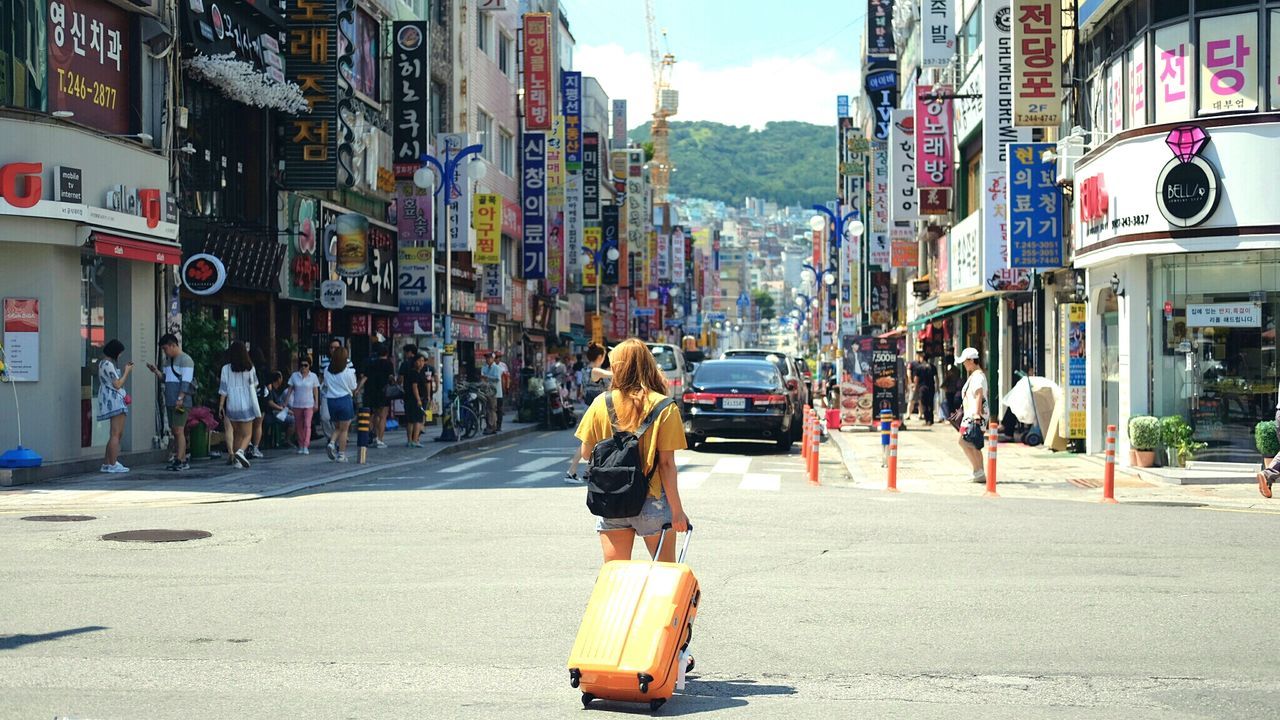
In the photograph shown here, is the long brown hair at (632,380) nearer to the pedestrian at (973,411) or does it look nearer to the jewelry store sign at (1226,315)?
the pedestrian at (973,411)

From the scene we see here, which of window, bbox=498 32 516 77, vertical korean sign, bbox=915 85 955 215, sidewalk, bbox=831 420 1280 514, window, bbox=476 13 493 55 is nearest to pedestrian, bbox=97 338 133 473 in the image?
sidewalk, bbox=831 420 1280 514

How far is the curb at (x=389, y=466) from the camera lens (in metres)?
17.7

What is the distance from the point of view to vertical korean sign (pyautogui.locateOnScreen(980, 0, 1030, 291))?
2778cm

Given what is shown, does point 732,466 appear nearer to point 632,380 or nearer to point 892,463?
point 892,463

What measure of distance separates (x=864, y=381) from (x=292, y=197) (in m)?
14.7

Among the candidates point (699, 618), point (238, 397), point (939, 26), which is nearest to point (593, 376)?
point (699, 618)

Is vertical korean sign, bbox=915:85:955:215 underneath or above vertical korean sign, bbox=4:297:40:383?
above

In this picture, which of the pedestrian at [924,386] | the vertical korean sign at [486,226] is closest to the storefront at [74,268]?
the pedestrian at [924,386]

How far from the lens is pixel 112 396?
20.1 m

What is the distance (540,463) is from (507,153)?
3571cm

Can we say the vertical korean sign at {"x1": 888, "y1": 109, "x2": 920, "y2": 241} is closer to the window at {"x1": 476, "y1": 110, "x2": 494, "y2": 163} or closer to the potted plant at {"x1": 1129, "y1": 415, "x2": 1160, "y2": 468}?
the window at {"x1": 476, "y1": 110, "x2": 494, "y2": 163}

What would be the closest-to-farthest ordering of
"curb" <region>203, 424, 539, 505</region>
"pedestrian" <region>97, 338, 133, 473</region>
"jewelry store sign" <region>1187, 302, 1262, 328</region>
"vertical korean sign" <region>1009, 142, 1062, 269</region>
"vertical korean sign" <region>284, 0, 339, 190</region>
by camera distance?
1. "curb" <region>203, 424, 539, 505</region>
2. "pedestrian" <region>97, 338, 133, 473</region>
3. "jewelry store sign" <region>1187, 302, 1262, 328</region>
4. "vertical korean sign" <region>1009, 142, 1062, 269</region>
5. "vertical korean sign" <region>284, 0, 339, 190</region>

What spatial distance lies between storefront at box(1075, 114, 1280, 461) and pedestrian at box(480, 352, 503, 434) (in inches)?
534

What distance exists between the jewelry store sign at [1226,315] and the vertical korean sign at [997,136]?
6.25 metres
